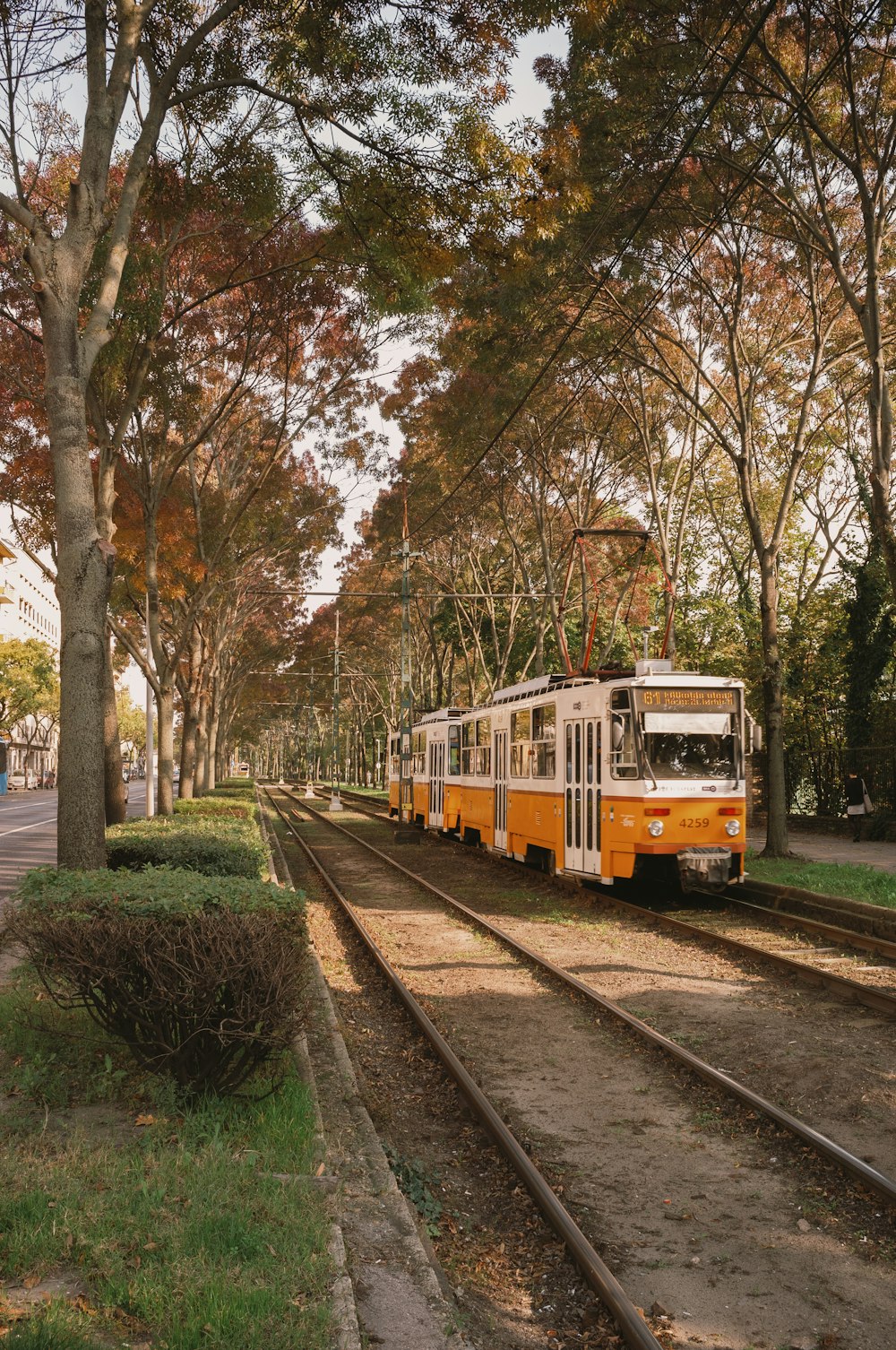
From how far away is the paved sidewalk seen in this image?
65.4 ft

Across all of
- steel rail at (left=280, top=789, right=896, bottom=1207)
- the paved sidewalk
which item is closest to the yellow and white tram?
steel rail at (left=280, top=789, right=896, bottom=1207)

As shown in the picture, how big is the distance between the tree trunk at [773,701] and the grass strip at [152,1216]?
46.3ft

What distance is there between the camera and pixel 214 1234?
439 cm

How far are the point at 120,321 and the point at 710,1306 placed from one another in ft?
40.6

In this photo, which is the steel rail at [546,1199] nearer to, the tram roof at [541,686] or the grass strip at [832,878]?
the grass strip at [832,878]

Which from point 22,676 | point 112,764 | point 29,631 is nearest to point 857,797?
point 112,764

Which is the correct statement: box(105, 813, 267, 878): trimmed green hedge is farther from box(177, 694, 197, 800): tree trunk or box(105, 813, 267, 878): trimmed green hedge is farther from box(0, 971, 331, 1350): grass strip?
box(177, 694, 197, 800): tree trunk

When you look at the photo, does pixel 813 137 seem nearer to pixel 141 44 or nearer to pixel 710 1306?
pixel 141 44

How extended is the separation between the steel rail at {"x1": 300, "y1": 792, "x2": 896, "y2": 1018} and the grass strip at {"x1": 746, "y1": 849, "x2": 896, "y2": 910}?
1.90ft

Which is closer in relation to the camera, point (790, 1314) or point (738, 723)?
point (790, 1314)

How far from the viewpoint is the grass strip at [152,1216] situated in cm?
372

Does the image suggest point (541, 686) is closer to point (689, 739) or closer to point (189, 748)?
point (689, 739)

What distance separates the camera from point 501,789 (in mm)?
22750

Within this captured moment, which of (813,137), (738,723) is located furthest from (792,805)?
(813,137)
